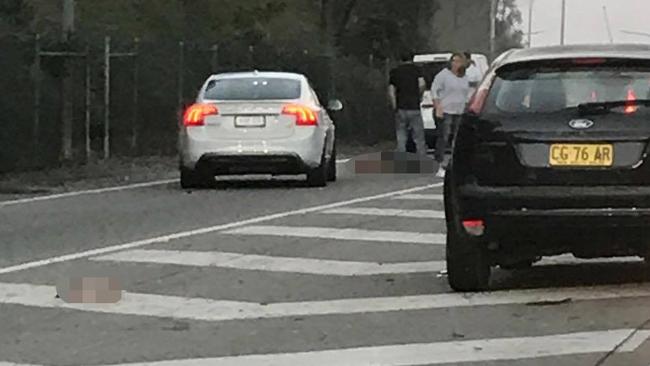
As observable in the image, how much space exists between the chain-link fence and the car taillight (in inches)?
133

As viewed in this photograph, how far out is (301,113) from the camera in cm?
1923

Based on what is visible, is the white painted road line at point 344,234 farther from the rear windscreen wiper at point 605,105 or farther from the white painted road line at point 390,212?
the rear windscreen wiper at point 605,105

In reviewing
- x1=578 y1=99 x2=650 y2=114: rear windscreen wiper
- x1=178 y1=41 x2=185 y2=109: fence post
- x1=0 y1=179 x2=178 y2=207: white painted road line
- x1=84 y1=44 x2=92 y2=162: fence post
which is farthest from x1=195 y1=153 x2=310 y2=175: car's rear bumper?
x1=578 y1=99 x2=650 y2=114: rear windscreen wiper

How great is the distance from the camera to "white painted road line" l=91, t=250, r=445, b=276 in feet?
37.5

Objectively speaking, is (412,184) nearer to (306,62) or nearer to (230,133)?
(230,133)

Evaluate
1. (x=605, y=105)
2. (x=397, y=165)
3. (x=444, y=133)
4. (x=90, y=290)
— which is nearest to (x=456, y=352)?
(x=605, y=105)

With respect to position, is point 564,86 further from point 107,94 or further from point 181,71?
point 181,71

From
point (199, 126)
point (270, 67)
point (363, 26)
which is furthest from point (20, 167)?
point (363, 26)

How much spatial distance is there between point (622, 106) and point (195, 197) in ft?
29.2

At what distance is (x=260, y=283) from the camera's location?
35.4 ft

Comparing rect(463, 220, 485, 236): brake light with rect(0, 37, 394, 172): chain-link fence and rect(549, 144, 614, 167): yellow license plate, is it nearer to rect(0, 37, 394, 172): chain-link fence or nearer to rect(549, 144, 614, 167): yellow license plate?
rect(549, 144, 614, 167): yellow license plate

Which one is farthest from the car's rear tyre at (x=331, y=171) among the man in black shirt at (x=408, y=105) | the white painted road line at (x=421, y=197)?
the man in black shirt at (x=408, y=105)

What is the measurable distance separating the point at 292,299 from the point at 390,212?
19.3 ft

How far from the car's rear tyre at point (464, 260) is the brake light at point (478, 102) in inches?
21.2
